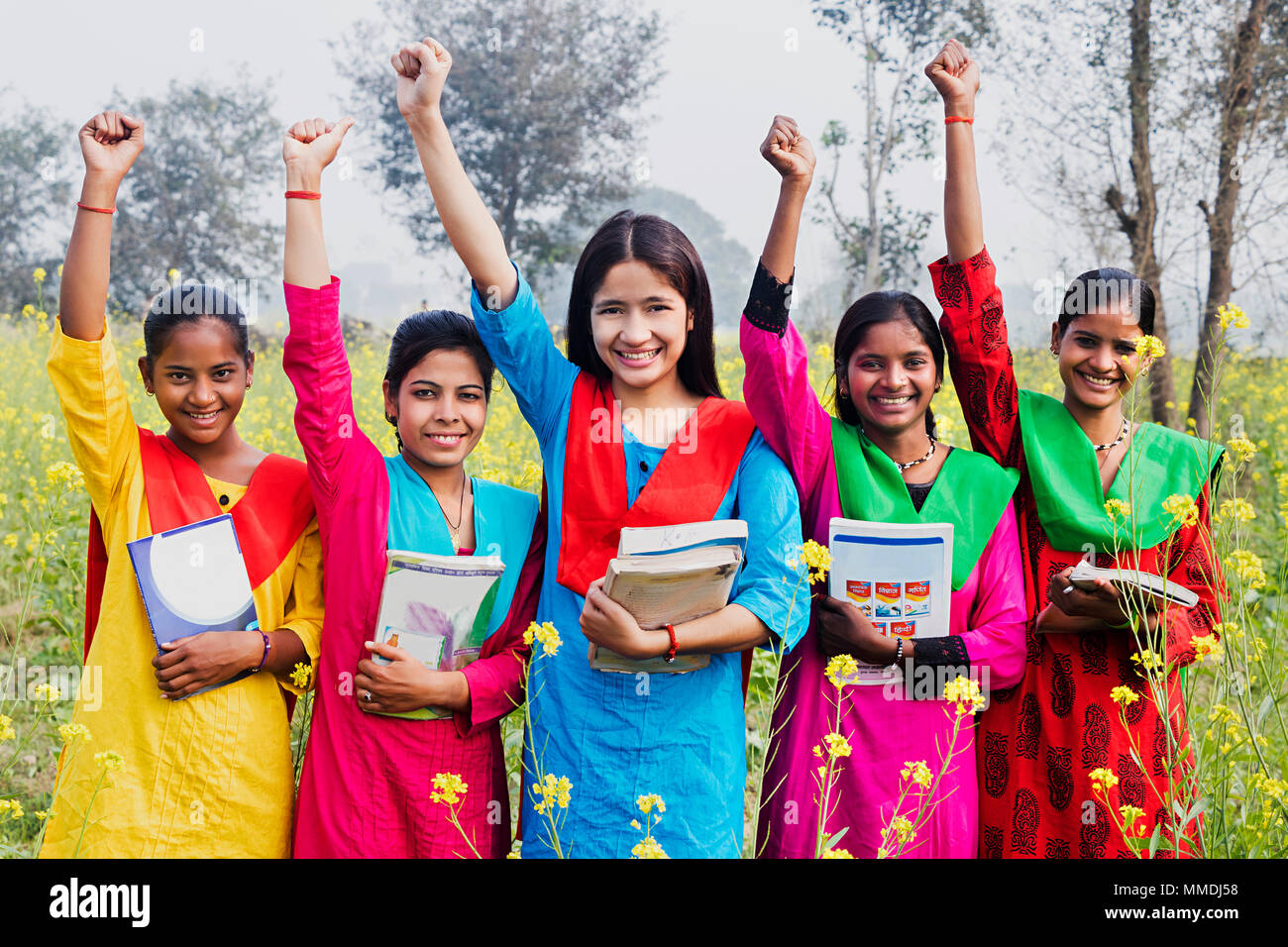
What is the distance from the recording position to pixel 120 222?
612 inches

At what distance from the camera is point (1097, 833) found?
190cm

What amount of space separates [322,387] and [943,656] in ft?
4.09

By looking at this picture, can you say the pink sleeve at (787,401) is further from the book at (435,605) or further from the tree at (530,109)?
the tree at (530,109)

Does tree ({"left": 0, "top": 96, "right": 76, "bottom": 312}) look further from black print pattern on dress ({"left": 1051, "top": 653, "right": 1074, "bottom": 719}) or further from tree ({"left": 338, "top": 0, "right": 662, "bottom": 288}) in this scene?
black print pattern on dress ({"left": 1051, "top": 653, "right": 1074, "bottom": 719})

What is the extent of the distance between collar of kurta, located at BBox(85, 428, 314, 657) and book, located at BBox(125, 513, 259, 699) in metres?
0.04

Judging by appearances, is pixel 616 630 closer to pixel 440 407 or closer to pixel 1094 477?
pixel 440 407

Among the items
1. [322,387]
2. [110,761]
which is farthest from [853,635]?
[110,761]

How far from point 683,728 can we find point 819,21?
890 centimetres

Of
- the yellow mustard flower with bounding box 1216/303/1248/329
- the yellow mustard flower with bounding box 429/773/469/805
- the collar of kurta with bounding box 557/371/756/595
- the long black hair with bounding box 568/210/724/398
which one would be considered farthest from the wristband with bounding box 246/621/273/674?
the yellow mustard flower with bounding box 1216/303/1248/329

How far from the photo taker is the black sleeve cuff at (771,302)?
5.73ft

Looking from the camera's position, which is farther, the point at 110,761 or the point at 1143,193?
the point at 1143,193

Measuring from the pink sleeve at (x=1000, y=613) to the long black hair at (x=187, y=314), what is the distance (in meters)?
1.54

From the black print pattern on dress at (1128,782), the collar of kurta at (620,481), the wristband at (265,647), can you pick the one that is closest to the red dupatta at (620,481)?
the collar of kurta at (620,481)
